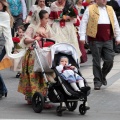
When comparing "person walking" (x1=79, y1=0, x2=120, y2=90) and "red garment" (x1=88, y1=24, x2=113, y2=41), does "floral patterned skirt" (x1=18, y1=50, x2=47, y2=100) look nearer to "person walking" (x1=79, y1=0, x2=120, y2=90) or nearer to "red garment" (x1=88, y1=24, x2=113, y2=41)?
"person walking" (x1=79, y1=0, x2=120, y2=90)

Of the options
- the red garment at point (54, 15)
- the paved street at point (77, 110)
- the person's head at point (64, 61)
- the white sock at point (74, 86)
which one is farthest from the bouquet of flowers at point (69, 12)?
the white sock at point (74, 86)

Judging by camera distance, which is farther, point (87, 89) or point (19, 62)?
point (19, 62)

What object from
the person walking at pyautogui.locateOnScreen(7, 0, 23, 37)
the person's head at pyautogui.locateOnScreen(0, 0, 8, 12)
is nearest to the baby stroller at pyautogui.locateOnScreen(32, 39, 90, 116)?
the person's head at pyautogui.locateOnScreen(0, 0, 8, 12)

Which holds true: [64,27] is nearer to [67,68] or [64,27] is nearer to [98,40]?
[98,40]

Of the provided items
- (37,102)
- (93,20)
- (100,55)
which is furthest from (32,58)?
(100,55)

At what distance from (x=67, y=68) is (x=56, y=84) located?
313 mm

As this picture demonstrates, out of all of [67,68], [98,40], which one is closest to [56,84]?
[67,68]

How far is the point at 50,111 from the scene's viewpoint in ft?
34.0

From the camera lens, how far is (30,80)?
34.9ft

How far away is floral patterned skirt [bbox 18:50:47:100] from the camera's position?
417 inches

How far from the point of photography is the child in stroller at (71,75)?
9.78 m

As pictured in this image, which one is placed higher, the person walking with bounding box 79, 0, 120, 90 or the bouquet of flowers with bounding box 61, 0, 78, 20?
the person walking with bounding box 79, 0, 120, 90

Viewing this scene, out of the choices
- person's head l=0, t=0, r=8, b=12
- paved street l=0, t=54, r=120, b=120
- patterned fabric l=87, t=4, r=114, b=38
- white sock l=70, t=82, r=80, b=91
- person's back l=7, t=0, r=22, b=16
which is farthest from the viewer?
person's back l=7, t=0, r=22, b=16

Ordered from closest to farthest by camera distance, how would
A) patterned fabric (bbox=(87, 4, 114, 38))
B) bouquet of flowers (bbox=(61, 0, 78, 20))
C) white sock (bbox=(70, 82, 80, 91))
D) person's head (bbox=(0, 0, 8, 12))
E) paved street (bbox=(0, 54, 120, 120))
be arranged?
1. white sock (bbox=(70, 82, 80, 91))
2. paved street (bbox=(0, 54, 120, 120))
3. person's head (bbox=(0, 0, 8, 12))
4. patterned fabric (bbox=(87, 4, 114, 38))
5. bouquet of flowers (bbox=(61, 0, 78, 20))
